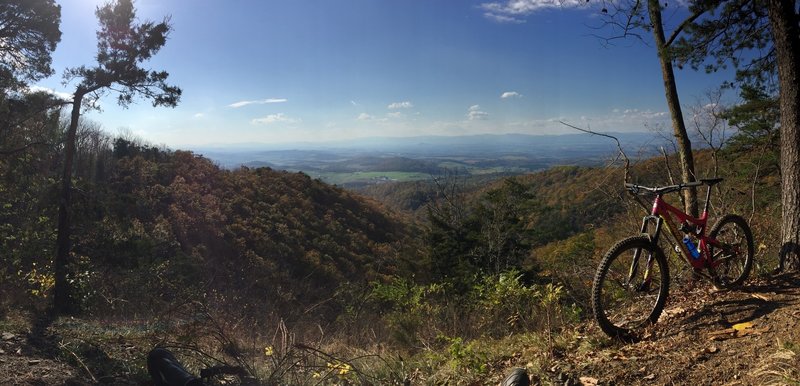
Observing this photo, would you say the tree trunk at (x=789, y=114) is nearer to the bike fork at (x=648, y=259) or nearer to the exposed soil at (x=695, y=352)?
the exposed soil at (x=695, y=352)

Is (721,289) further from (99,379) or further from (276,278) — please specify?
(276,278)

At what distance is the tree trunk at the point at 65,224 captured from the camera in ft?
31.9

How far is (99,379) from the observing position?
327 cm

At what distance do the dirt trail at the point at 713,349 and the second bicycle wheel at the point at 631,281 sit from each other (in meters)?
0.12

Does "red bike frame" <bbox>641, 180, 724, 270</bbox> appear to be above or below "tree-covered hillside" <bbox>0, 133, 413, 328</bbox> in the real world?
above

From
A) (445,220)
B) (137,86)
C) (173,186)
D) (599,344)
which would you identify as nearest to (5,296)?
(137,86)

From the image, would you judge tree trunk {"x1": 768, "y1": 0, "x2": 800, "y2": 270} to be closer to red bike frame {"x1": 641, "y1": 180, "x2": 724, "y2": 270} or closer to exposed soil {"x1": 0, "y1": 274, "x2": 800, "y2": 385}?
exposed soil {"x1": 0, "y1": 274, "x2": 800, "y2": 385}

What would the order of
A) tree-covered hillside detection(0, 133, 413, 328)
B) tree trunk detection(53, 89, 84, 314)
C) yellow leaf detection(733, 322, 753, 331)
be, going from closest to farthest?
yellow leaf detection(733, 322, 753, 331), tree trunk detection(53, 89, 84, 314), tree-covered hillside detection(0, 133, 413, 328)

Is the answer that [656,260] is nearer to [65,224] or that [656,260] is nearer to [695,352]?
[695,352]

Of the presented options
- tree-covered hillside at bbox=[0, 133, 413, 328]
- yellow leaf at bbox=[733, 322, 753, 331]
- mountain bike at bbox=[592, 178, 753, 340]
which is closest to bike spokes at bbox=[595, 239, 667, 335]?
mountain bike at bbox=[592, 178, 753, 340]

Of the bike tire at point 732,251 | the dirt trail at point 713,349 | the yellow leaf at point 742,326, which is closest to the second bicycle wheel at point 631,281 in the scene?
the dirt trail at point 713,349

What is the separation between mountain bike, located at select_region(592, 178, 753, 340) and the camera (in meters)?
3.16

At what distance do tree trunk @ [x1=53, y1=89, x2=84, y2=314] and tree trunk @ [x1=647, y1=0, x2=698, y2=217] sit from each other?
11218 mm

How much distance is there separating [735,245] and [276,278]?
16.8m
